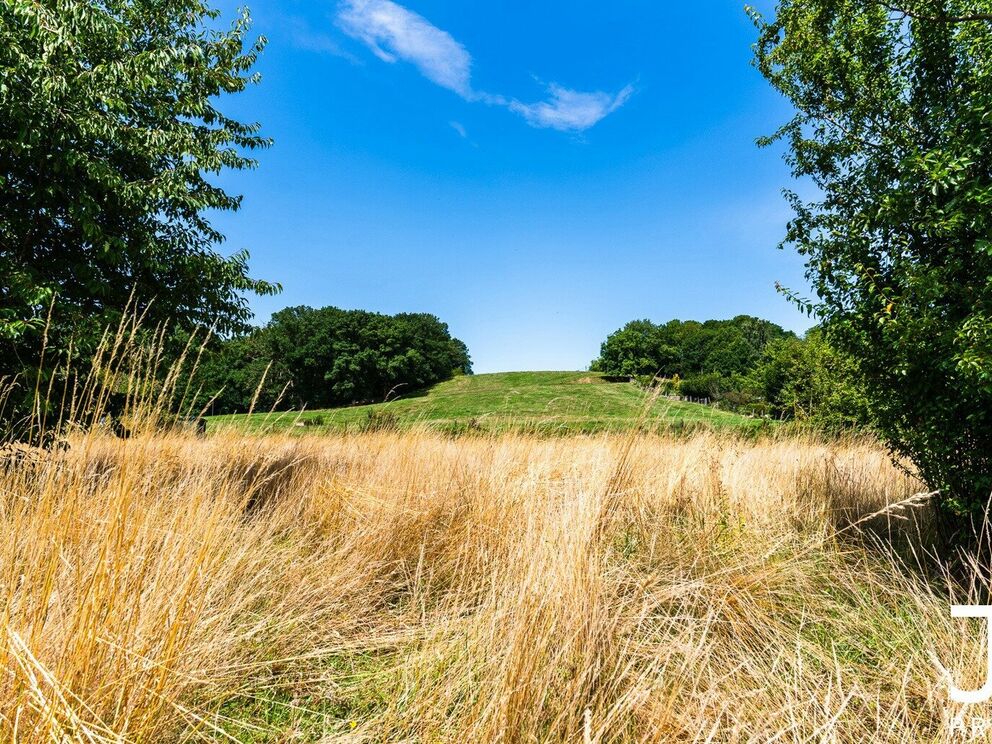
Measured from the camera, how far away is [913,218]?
3023 millimetres

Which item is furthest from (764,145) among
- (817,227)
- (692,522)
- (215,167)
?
(215,167)

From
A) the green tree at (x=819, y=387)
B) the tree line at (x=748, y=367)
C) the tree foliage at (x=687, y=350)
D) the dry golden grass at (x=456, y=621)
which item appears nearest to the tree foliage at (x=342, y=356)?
the tree foliage at (x=687, y=350)

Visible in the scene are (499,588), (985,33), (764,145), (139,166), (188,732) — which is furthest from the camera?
(139,166)

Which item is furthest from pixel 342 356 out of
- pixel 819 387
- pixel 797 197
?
pixel 797 197

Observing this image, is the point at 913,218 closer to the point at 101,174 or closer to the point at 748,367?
the point at 101,174

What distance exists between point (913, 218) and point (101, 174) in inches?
248

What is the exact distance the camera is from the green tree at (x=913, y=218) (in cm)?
255

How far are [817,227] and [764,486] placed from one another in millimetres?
2461

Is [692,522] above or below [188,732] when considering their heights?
above

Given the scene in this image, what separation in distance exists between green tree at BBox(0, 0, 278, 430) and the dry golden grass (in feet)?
5.73

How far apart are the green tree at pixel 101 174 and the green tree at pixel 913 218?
563 centimetres

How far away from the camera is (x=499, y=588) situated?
248 centimetres

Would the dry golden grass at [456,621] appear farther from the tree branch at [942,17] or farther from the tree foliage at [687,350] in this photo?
the tree foliage at [687,350]

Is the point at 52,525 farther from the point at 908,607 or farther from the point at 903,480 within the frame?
the point at 903,480
